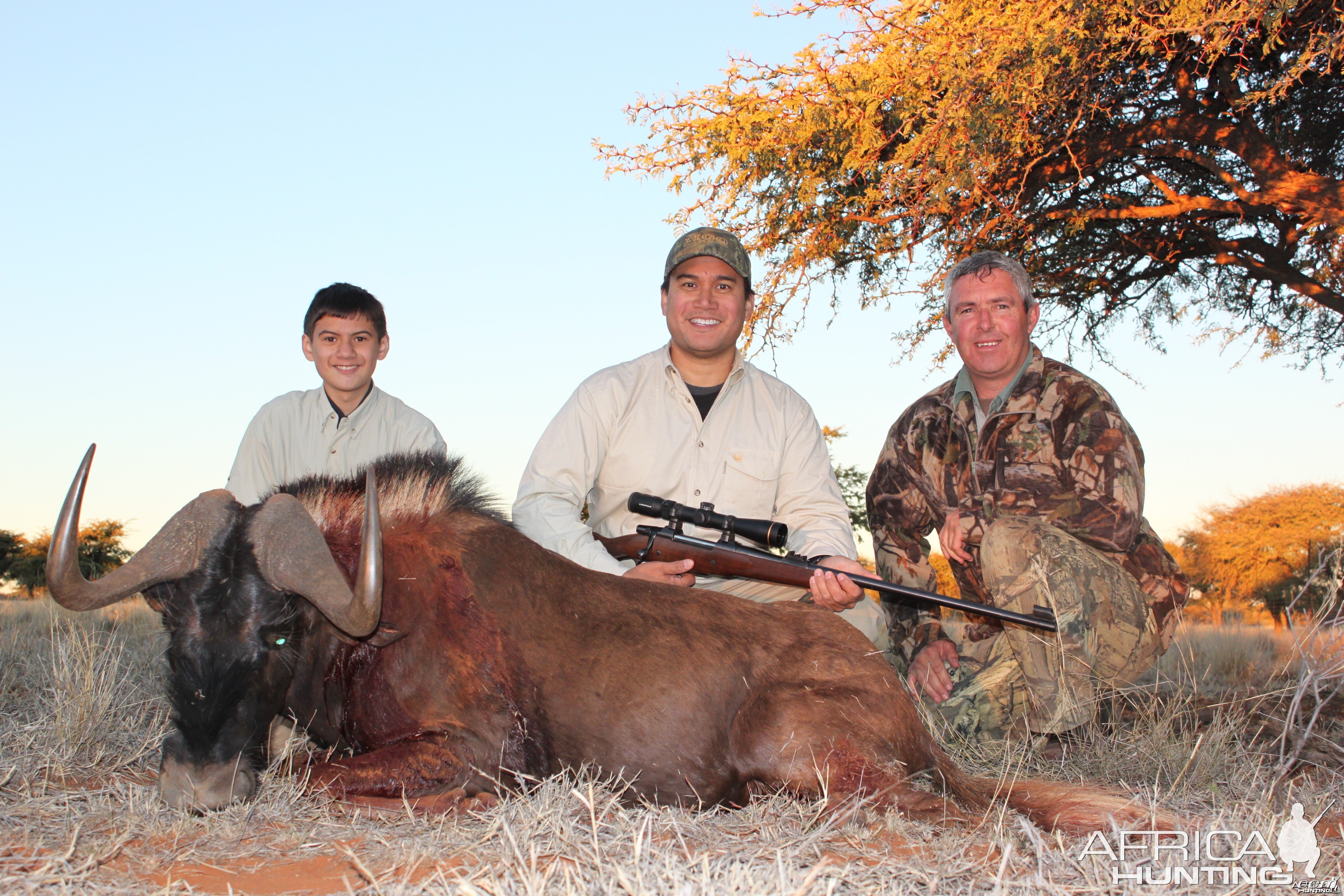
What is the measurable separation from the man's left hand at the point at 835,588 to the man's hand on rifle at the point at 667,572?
2.05 feet

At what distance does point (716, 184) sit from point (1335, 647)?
25.8 feet

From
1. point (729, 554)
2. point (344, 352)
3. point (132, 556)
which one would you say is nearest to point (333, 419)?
point (344, 352)

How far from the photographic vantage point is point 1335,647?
5379mm

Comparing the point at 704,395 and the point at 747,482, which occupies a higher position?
the point at 704,395

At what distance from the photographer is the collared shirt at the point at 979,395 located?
6461 millimetres

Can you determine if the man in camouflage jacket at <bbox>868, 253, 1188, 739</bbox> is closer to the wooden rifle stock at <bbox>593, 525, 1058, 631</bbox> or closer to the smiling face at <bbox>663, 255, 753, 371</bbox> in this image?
the wooden rifle stock at <bbox>593, 525, 1058, 631</bbox>

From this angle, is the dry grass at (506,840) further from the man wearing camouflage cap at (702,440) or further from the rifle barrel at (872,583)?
the man wearing camouflage cap at (702,440)

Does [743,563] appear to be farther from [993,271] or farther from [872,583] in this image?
[993,271]

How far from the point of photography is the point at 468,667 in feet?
13.2

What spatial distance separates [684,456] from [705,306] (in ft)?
3.00

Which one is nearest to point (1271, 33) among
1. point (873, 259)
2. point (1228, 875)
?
point (873, 259)

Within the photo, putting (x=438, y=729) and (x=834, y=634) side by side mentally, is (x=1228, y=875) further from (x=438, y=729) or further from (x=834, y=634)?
(x=438, y=729)

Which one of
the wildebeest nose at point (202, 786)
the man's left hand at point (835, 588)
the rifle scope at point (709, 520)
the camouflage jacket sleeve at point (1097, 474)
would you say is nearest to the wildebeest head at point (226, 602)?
the wildebeest nose at point (202, 786)

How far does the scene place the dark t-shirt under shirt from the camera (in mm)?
6340
